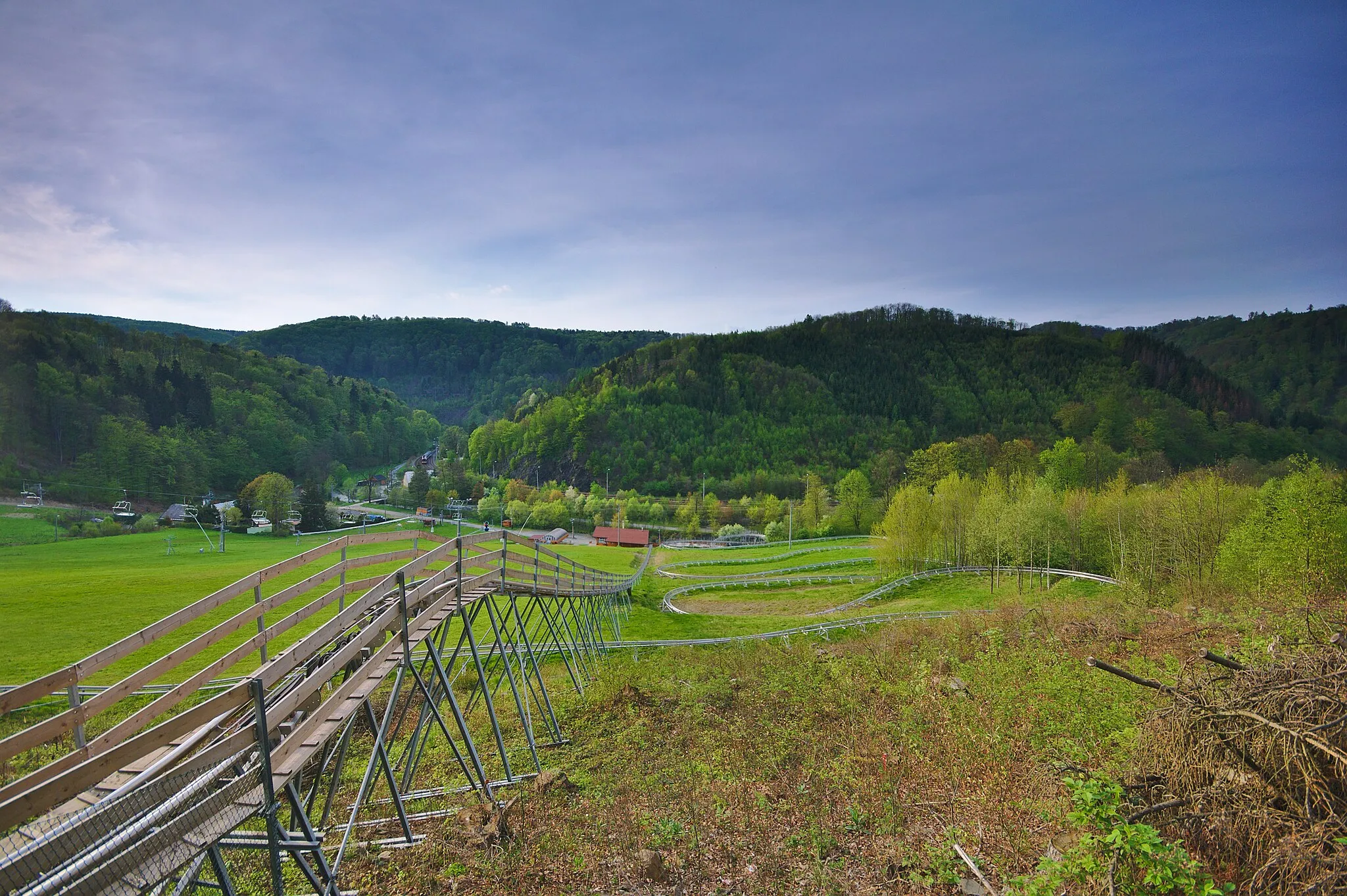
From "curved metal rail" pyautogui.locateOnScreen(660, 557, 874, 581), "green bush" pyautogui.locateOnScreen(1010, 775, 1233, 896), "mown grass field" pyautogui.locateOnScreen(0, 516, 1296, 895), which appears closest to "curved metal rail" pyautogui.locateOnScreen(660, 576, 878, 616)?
"curved metal rail" pyautogui.locateOnScreen(660, 557, 874, 581)

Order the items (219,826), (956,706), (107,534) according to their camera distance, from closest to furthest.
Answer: (219,826) < (956,706) < (107,534)

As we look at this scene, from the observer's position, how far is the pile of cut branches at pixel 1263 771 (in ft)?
16.0

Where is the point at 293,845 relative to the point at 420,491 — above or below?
above

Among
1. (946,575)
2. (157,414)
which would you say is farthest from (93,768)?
(157,414)

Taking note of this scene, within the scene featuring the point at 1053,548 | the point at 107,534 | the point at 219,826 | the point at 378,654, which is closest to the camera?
the point at 219,826

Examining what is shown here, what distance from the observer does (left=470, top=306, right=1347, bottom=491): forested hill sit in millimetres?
119938

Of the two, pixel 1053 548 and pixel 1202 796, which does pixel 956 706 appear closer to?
pixel 1202 796

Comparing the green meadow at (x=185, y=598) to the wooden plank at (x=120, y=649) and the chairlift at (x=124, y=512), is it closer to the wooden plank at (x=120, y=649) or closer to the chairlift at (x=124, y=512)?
the wooden plank at (x=120, y=649)

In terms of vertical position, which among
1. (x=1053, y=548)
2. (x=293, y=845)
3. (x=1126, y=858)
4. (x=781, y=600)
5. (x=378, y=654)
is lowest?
(x=781, y=600)

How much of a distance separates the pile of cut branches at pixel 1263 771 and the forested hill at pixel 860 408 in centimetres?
9339

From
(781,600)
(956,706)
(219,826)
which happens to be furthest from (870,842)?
(781,600)

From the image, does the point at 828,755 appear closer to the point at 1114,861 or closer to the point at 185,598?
the point at 1114,861

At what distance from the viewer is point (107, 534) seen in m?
73.5

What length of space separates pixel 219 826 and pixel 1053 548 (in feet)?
159
